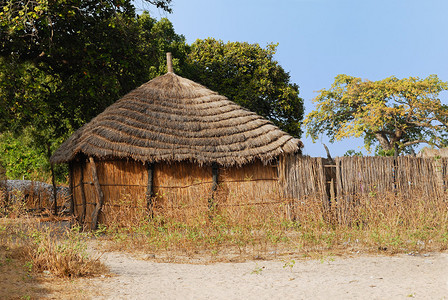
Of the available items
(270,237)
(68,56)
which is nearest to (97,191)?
(68,56)

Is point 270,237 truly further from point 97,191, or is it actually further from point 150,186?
point 97,191

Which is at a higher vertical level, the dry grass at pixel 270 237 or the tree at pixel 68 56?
the tree at pixel 68 56

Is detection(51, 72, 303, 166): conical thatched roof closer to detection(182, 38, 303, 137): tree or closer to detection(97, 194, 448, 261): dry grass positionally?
detection(97, 194, 448, 261): dry grass

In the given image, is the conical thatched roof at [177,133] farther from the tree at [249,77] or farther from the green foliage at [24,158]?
the green foliage at [24,158]

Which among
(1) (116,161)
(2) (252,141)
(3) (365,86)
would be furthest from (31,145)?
(3) (365,86)

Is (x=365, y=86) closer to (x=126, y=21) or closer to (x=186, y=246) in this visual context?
(x=126, y=21)

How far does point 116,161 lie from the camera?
38.4ft

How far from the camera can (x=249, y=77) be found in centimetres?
2309

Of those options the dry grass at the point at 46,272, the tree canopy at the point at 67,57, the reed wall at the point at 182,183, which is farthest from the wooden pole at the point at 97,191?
the dry grass at the point at 46,272

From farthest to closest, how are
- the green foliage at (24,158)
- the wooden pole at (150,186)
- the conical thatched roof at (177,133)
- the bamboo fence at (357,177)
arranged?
the green foliage at (24,158) < the wooden pole at (150,186) < the conical thatched roof at (177,133) < the bamboo fence at (357,177)

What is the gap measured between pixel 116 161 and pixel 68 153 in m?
1.69

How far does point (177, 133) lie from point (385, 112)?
1788cm

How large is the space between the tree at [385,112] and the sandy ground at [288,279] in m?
18.7

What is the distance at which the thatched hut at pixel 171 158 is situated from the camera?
448 inches
